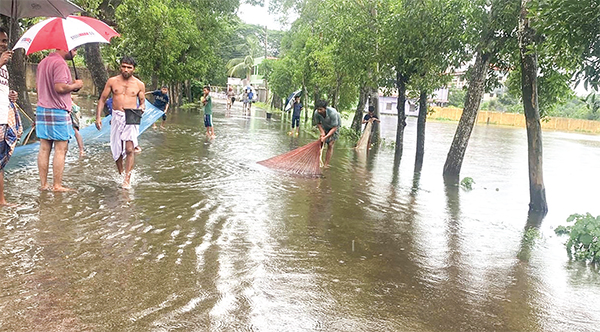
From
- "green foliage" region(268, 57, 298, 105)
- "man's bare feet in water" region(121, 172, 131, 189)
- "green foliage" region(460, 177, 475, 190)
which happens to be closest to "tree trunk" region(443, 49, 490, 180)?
"green foliage" region(460, 177, 475, 190)

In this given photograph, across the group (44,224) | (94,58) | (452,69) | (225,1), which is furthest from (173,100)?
(44,224)

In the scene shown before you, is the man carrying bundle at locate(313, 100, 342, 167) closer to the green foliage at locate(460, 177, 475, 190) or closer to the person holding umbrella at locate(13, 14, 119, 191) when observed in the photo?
the green foliage at locate(460, 177, 475, 190)

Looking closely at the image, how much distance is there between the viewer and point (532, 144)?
25.5 feet

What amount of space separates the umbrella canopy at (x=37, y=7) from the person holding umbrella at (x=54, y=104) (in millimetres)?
656

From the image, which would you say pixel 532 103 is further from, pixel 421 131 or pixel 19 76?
pixel 19 76

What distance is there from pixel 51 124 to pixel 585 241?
19.7 feet

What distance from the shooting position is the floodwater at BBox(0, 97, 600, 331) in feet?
9.84

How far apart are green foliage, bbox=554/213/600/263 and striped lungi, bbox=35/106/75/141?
578 cm

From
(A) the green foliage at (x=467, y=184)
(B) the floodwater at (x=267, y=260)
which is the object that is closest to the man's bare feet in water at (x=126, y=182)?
(B) the floodwater at (x=267, y=260)

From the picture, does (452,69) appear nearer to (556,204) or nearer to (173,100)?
(556,204)

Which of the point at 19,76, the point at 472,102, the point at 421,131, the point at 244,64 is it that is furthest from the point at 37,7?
the point at 244,64

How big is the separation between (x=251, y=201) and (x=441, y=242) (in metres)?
2.38

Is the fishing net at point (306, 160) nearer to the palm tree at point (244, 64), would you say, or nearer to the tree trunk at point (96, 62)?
the tree trunk at point (96, 62)

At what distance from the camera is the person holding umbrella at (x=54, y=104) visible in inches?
209
